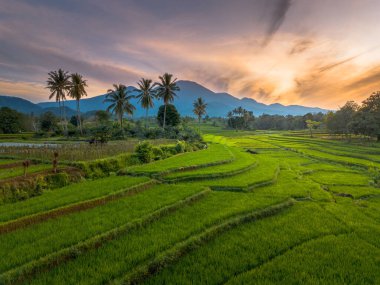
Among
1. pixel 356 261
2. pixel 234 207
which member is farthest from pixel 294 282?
pixel 234 207

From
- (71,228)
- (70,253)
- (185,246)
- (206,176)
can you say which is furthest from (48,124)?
(185,246)

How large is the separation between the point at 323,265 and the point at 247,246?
210 cm

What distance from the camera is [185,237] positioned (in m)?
7.22

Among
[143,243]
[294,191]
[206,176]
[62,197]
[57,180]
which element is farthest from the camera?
[206,176]

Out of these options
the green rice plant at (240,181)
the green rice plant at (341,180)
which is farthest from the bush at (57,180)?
the green rice plant at (341,180)

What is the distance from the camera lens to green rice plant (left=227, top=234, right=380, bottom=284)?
5430 mm

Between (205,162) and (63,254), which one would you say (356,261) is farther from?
(205,162)

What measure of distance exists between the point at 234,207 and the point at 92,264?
6.45 meters

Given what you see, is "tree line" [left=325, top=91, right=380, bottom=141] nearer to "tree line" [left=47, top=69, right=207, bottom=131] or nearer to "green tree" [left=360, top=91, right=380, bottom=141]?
"green tree" [left=360, top=91, right=380, bottom=141]

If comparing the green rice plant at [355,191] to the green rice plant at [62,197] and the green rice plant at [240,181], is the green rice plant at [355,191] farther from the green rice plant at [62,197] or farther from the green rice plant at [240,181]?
the green rice plant at [62,197]

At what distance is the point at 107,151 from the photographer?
20359 mm

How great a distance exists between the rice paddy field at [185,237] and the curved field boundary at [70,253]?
1.0 inches

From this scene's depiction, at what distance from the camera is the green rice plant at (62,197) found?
8.62 metres

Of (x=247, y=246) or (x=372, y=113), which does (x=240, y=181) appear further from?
(x=372, y=113)
